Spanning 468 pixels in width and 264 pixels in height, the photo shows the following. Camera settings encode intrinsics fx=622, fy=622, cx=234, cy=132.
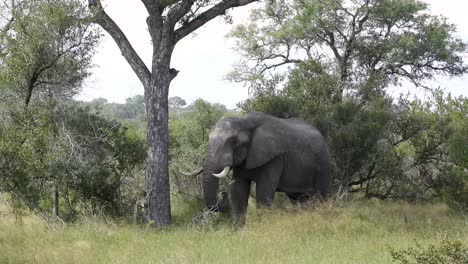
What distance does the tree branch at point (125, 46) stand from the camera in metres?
13.7

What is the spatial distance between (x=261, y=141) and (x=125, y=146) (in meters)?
3.16

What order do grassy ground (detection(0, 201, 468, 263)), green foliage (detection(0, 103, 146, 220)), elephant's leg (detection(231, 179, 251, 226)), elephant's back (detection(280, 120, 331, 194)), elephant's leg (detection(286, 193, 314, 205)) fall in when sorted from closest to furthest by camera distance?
grassy ground (detection(0, 201, 468, 263)) → green foliage (detection(0, 103, 146, 220)) → elephant's leg (detection(231, 179, 251, 226)) → elephant's back (detection(280, 120, 331, 194)) → elephant's leg (detection(286, 193, 314, 205))

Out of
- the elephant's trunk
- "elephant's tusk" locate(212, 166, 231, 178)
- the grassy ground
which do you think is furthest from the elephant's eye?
the grassy ground

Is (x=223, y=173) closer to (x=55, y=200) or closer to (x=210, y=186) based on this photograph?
(x=210, y=186)

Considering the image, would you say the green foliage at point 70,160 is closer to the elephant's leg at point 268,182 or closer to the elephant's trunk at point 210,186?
the elephant's trunk at point 210,186

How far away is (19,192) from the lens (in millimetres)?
11367

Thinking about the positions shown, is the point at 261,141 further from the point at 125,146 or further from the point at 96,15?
the point at 96,15

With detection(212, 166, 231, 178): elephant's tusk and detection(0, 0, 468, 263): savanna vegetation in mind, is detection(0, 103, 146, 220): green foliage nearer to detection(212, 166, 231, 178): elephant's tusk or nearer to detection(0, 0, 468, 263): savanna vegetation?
detection(0, 0, 468, 263): savanna vegetation

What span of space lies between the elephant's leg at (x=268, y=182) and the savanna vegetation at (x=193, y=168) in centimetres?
75

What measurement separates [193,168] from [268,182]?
145 inches

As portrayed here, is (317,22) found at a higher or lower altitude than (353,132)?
higher

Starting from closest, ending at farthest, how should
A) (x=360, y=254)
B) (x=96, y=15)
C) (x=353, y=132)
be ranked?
(x=360, y=254) < (x=96, y=15) < (x=353, y=132)

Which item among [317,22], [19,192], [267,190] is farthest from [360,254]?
[317,22]

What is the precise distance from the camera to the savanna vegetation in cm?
988
